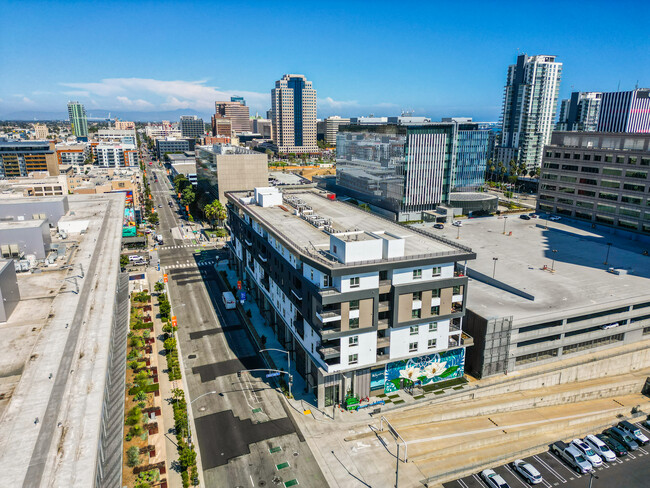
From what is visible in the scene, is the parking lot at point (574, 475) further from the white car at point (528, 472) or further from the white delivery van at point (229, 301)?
the white delivery van at point (229, 301)

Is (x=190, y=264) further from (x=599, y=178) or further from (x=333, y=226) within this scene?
(x=599, y=178)

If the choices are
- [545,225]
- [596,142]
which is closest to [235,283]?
[545,225]

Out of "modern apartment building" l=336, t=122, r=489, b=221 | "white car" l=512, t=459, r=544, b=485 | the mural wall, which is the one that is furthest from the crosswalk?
"white car" l=512, t=459, r=544, b=485

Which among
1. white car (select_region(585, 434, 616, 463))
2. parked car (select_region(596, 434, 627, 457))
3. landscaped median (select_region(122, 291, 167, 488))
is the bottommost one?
parked car (select_region(596, 434, 627, 457))

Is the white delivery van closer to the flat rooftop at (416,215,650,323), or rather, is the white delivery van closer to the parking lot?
the flat rooftop at (416,215,650,323)

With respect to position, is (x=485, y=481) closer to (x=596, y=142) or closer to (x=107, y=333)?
(x=107, y=333)

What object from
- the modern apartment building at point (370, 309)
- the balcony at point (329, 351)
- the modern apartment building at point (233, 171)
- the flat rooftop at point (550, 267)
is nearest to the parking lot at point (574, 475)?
the modern apartment building at point (370, 309)

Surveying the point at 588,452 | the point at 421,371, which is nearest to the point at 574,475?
the point at 588,452
